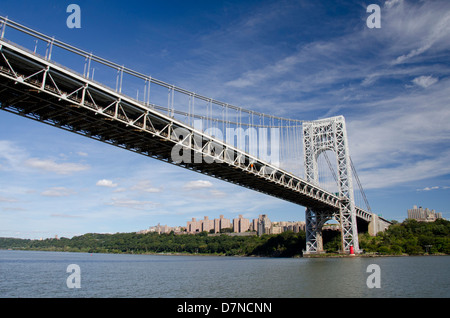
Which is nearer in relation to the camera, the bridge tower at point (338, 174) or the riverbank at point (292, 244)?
the bridge tower at point (338, 174)

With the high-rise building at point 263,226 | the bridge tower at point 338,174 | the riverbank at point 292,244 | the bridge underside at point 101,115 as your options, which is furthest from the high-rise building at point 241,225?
the bridge underside at point 101,115

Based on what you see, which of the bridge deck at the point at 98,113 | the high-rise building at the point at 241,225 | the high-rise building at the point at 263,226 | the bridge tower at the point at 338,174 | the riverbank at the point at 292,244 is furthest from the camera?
the high-rise building at the point at 241,225

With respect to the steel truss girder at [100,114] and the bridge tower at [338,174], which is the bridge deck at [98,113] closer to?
the steel truss girder at [100,114]

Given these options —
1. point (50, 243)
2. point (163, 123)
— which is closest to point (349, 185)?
point (163, 123)

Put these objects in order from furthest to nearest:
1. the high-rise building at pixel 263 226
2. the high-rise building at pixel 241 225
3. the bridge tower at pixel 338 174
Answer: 1. the high-rise building at pixel 241 225
2. the high-rise building at pixel 263 226
3. the bridge tower at pixel 338 174

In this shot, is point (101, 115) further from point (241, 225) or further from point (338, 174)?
point (241, 225)

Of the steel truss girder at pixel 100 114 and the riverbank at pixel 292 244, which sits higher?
the steel truss girder at pixel 100 114

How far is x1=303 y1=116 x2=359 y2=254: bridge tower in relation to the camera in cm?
6028

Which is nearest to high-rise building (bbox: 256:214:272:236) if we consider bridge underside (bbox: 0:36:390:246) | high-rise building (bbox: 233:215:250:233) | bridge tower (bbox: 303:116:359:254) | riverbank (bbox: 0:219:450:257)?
high-rise building (bbox: 233:215:250:233)

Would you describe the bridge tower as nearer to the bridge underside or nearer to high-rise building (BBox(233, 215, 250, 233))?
the bridge underside

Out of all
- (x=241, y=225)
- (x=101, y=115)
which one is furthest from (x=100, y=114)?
(x=241, y=225)

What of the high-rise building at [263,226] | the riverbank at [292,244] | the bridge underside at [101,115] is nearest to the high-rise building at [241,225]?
the high-rise building at [263,226]

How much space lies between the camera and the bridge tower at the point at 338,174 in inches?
2373
